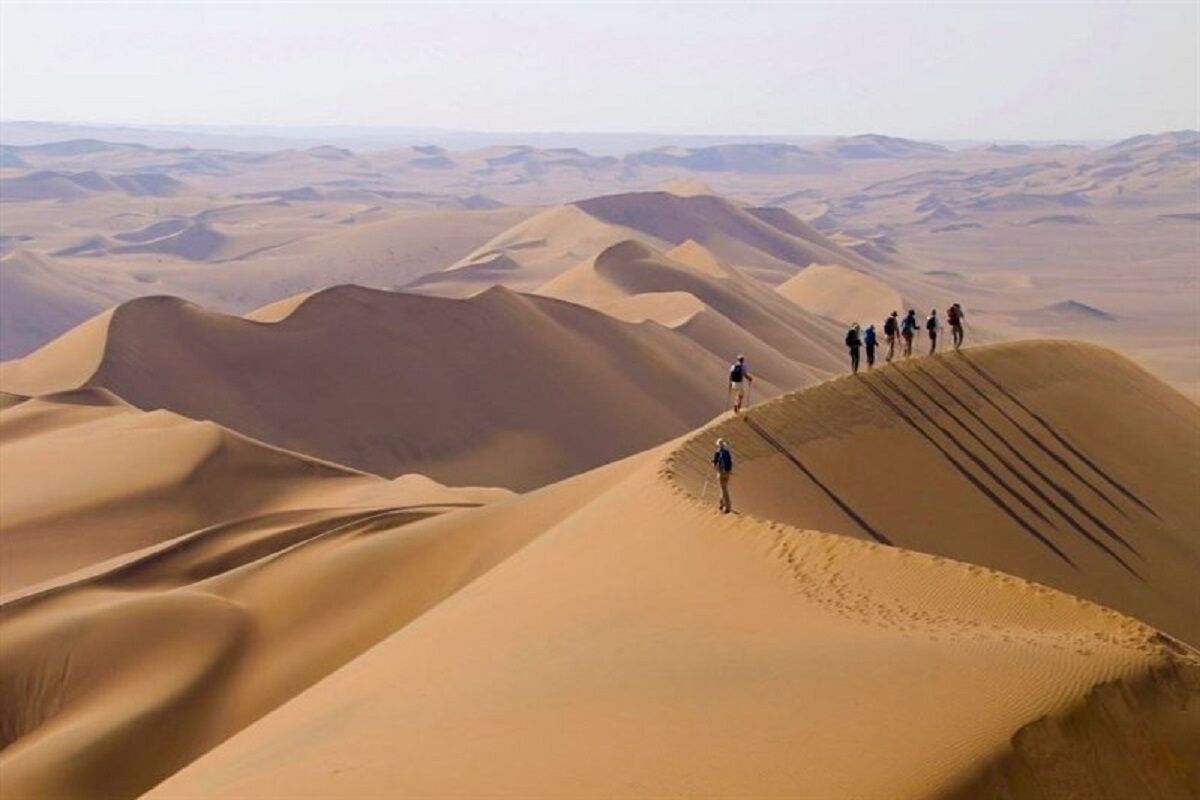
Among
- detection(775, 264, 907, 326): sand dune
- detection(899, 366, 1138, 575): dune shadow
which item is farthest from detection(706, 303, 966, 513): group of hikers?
detection(775, 264, 907, 326): sand dune

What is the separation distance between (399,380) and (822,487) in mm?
18683

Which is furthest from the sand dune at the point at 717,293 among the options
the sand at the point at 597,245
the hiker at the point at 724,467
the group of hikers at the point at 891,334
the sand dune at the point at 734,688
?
the sand dune at the point at 734,688

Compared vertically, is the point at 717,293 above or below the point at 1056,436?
Answer: below

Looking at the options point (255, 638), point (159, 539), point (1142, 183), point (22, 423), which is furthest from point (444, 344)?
point (1142, 183)

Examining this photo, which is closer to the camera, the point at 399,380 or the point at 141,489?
the point at 141,489

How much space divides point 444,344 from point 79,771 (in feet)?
78.4

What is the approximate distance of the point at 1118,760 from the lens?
7004 millimetres

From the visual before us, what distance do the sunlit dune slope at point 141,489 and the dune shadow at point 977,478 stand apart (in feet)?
21.3

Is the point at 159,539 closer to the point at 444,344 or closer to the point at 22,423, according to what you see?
the point at 22,423

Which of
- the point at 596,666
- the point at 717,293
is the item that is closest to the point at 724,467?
the point at 596,666

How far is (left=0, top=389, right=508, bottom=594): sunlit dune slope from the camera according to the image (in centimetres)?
1952

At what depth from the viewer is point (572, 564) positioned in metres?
11.8

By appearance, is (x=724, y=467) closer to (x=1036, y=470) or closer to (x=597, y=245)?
(x=1036, y=470)

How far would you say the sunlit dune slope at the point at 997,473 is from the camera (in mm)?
15531
